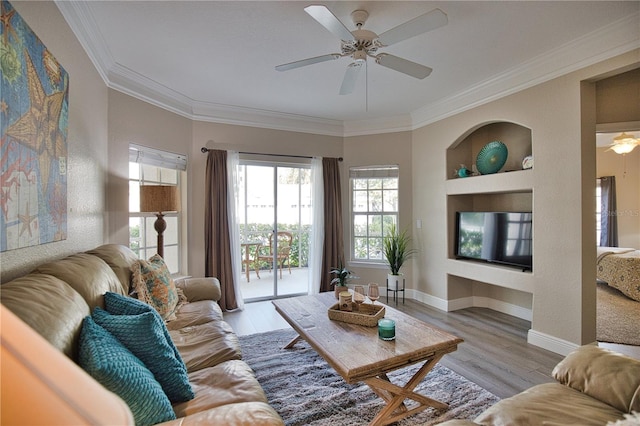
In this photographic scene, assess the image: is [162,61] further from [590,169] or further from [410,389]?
[590,169]

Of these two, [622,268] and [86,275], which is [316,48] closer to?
[86,275]

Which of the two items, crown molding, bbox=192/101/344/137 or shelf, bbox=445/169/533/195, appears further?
crown molding, bbox=192/101/344/137

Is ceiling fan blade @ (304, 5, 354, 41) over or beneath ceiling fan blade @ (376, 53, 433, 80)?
over

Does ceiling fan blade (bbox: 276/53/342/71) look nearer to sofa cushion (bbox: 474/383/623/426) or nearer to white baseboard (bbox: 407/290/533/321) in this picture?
sofa cushion (bbox: 474/383/623/426)

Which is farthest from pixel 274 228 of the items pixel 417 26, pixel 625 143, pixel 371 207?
pixel 625 143

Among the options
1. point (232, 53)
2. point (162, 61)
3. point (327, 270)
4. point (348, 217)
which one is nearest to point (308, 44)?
point (232, 53)

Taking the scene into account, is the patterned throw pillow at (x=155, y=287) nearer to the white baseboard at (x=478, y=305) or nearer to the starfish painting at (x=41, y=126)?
the starfish painting at (x=41, y=126)

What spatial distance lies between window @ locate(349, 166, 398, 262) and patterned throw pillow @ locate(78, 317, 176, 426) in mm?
3886

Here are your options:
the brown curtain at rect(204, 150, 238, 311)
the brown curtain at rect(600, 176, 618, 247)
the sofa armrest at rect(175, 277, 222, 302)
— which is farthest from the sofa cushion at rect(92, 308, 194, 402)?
the brown curtain at rect(600, 176, 618, 247)

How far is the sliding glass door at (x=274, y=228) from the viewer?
4.40 metres

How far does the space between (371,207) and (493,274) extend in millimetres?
1958

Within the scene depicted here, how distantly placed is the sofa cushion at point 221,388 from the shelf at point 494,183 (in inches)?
120

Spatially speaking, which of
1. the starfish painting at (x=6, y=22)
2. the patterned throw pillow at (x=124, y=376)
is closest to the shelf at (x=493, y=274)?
the patterned throw pillow at (x=124, y=376)

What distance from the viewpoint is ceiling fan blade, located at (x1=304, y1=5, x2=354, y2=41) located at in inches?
66.6
